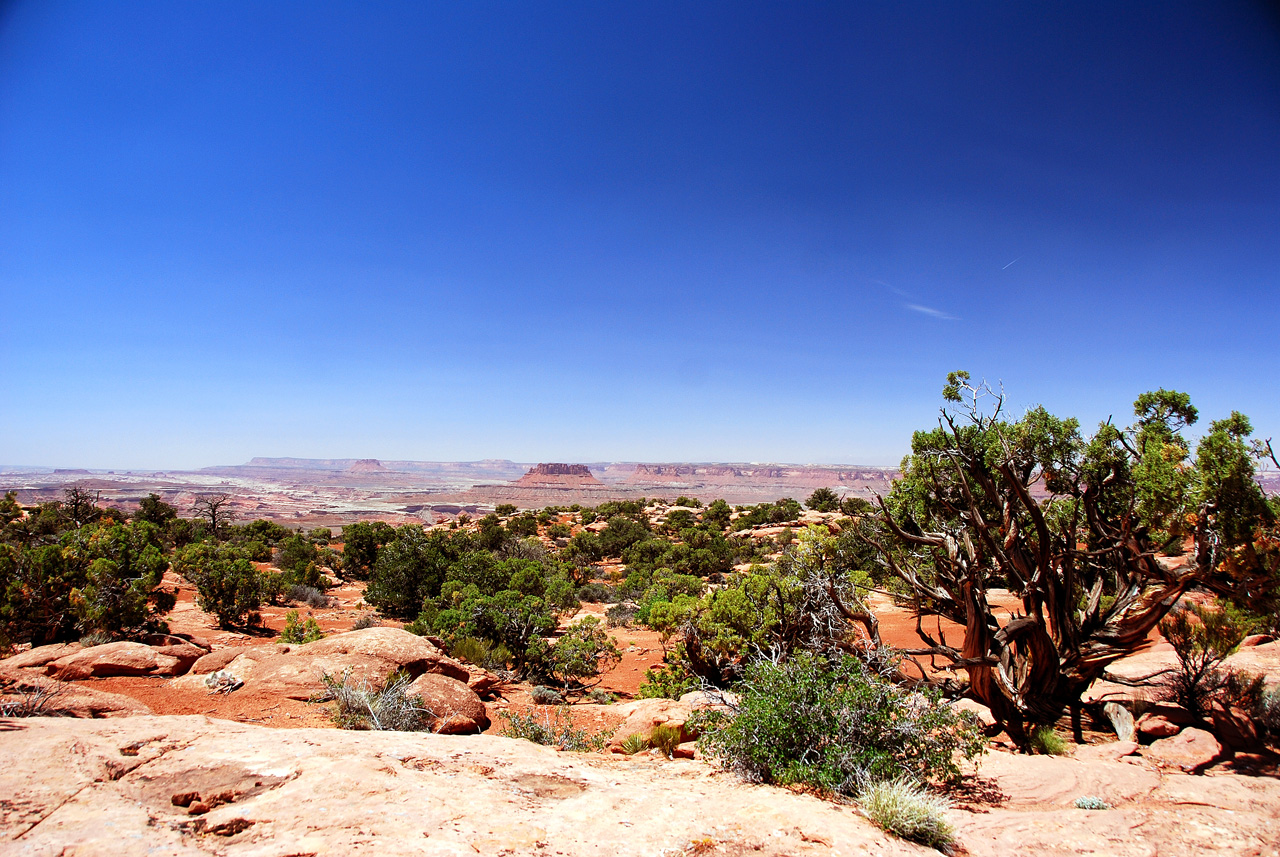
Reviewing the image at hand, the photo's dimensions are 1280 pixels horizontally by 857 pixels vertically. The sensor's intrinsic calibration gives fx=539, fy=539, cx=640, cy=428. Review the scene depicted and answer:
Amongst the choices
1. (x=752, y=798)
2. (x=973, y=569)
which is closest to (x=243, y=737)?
(x=752, y=798)

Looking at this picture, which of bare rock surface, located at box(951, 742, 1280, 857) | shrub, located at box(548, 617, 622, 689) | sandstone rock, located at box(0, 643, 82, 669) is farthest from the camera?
shrub, located at box(548, 617, 622, 689)

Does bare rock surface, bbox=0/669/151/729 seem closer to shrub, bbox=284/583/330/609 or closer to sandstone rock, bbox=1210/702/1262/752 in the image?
shrub, bbox=284/583/330/609

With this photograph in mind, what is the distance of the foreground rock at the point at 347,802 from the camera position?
355cm

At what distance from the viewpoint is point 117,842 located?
3320 mm

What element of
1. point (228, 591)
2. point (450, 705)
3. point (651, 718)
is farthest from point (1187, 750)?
point (228, 591)

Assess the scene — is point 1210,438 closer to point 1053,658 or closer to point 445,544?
point 1053,658

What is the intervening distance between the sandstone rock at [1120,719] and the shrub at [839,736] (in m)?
3.86

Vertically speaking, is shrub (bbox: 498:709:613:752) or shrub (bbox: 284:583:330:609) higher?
shrub (bbox: 498:709:613:752)

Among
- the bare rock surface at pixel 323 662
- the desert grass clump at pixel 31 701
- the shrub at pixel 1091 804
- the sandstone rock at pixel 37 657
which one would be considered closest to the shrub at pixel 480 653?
the bare rock surface at pixel 323 662

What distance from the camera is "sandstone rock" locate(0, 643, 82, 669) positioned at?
8.02m

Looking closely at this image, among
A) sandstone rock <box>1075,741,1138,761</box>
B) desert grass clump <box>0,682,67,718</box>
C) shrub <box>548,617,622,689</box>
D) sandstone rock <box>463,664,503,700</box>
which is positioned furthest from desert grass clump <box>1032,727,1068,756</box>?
desert grass clump <box>0,682,67,718</box>

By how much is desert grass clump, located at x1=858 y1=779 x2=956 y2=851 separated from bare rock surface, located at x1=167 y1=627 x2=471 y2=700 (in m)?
6.87

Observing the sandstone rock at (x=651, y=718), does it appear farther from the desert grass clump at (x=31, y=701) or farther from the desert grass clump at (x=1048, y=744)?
the desert grass clump at (x=31, y=701)

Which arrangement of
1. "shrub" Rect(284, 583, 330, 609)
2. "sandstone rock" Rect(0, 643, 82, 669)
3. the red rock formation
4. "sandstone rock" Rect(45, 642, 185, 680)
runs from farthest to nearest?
the red rock formation < "shrub" Rect(284, 583, 330, 609) < "sandstone rock" Rect(45, 642, 185, 680) < "sandstone rock" Rect(0, 643, 82, 669)
